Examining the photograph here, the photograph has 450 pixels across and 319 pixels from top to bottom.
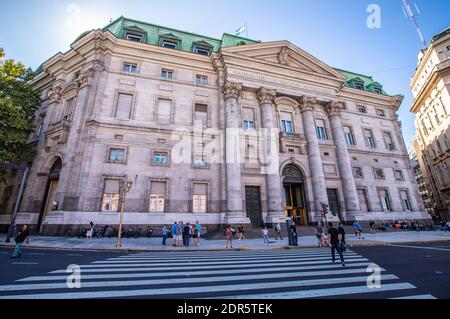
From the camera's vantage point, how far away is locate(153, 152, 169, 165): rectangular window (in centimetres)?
2094

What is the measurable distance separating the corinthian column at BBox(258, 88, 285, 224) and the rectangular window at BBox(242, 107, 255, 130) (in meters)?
1.17

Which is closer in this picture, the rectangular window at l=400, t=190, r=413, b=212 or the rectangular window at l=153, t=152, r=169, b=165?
the rectangular window at l=153, t=152, r=169, b=165

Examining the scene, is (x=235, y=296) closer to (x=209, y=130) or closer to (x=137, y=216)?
(x=137, y=216)

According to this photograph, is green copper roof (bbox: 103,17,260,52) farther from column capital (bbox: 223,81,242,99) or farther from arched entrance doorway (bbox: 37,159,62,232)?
arched entrance doorway (bbox: 37,159,62,232)

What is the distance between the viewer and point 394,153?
102 feet

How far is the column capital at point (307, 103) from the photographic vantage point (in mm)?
26531

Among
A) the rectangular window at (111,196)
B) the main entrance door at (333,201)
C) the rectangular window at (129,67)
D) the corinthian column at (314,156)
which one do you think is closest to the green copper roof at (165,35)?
the rectangular window at (129,67)

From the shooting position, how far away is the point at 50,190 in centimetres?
2159

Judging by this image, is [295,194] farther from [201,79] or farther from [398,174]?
[201,79]

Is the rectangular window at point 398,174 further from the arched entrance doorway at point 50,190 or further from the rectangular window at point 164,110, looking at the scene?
the arched entrance doorway at point 50,190

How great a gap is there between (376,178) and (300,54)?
19544 millimetres

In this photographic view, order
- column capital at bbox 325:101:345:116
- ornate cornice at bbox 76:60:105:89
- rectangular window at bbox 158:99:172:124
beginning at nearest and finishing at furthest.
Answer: ornate cornice at bbox 76:60:105:89 < rectangular window at bbox 158:99:172:124 < column capital at bbox 325:101:345:116

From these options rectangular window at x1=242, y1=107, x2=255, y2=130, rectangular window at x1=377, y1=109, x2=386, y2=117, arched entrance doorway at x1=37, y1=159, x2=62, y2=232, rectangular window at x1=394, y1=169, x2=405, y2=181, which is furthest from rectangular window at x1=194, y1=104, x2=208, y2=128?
rectangular window at x1=377, y1=109, x2=386, y2=117

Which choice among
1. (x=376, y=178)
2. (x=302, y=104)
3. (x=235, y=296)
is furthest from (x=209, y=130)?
(x=376, y=178)
